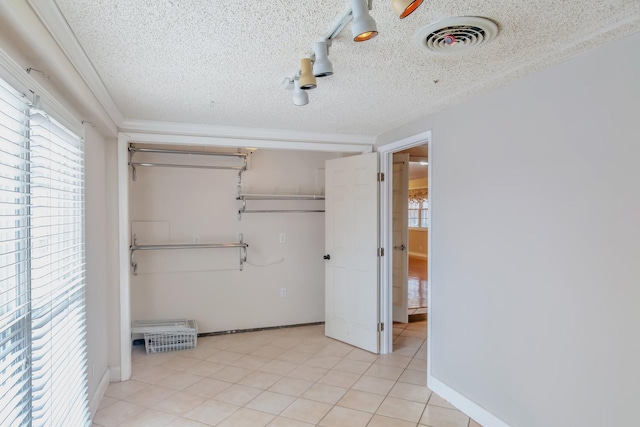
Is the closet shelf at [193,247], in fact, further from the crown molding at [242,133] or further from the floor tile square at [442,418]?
the floor tile square at [442,418]

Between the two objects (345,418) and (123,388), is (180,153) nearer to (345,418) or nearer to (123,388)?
(123,388)

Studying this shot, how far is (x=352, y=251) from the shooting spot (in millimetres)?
3816

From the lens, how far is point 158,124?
3090 mm

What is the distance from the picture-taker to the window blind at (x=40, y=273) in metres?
1.34

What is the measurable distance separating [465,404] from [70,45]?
305 cm

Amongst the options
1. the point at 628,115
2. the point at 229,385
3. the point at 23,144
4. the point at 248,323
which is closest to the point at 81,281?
the point at 23,144

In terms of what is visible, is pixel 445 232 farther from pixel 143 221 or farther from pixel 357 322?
pixel 143 221

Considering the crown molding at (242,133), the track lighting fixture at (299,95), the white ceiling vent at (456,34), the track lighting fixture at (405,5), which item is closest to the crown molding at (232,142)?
the crown molding at (242,133)

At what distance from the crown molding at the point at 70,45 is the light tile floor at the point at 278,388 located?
212 cm

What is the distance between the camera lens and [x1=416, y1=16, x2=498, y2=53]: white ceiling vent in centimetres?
148

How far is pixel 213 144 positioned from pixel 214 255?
1.36 meters

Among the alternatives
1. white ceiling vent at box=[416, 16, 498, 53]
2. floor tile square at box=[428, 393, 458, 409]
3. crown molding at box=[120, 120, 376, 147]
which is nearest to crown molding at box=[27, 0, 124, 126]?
crown molding at box=[120, 120, 376, 147]

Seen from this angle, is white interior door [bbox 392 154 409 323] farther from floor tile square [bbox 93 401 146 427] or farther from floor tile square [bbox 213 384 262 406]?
floor tile square [bbox 93 401 146 427]

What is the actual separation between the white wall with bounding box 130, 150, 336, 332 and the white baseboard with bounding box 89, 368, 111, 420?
1.03m
